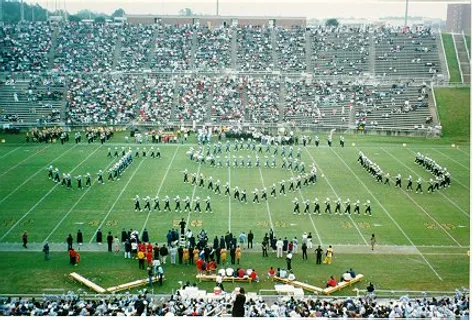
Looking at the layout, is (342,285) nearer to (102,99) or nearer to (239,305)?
(239,305)

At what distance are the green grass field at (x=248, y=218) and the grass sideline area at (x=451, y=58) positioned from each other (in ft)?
51.8

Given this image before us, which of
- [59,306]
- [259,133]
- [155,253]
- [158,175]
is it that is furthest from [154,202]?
[259,133]

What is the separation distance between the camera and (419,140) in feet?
115

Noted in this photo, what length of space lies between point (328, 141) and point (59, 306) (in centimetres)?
2332

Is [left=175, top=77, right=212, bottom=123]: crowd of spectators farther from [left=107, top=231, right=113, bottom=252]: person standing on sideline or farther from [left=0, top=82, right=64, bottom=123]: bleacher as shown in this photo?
[left=107, top=231, right=113, bottom=252]: person standing on sideline

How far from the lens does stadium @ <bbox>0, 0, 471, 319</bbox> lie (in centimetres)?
1445

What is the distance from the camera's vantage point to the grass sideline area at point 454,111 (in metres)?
36.5

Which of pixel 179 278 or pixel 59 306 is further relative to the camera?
pixel 179 278

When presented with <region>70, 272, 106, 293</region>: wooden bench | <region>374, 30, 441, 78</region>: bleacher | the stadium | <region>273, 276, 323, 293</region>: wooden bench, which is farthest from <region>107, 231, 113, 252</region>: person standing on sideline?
<region>374, 30, 441, 78</region>: bleacher

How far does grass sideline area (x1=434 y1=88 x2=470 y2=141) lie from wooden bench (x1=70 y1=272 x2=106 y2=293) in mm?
26562

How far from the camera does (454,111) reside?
38719 mm

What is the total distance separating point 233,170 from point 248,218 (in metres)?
6.88

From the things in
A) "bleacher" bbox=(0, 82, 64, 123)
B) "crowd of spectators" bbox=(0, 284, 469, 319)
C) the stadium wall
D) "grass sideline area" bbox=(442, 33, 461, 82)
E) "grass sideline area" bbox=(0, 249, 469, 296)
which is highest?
the stadium wall

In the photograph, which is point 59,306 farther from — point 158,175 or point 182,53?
point 182,53
